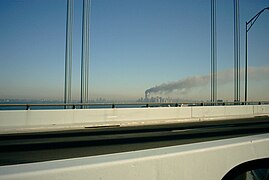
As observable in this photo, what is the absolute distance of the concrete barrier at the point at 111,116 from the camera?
10.8 meters

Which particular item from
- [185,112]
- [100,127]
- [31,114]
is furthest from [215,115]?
[31,114]

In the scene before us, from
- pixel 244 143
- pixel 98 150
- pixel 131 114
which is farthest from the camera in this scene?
pixel 131 114

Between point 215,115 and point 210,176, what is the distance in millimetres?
16113

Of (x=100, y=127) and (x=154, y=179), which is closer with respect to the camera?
(x=154, y=179)

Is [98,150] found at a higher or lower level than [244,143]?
lower

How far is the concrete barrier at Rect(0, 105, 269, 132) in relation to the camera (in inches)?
424

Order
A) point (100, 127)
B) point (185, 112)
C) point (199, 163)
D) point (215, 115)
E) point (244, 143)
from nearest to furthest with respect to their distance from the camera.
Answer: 1. point (199, 163)
2. point (244, 143)
3. point (100, 127)
4. point (185, 112)
5. point (215, 115)

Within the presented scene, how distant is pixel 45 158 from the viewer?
5.68 m

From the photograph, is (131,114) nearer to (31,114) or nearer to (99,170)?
(31,114)

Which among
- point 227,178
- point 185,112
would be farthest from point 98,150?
point 185,112

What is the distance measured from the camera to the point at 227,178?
5.70 ft

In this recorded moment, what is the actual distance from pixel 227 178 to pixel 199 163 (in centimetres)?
27

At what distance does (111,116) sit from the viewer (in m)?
13.0

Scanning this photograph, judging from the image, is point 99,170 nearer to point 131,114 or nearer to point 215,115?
point 131,114
